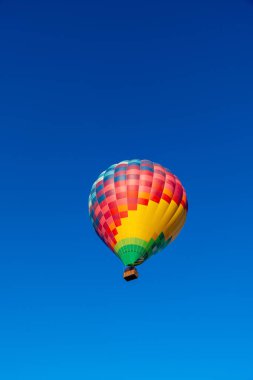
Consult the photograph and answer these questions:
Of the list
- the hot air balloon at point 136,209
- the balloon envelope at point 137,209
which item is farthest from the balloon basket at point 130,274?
the balloon envelope at point 137,209

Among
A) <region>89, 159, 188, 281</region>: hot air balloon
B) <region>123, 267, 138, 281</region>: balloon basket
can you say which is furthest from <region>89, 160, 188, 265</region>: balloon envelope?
<region>123, 267, 138, 281</region>: balloon basket

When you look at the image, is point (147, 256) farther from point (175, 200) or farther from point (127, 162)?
point (127, 162)

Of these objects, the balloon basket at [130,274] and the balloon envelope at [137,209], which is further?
the balloon envelope at [137,209]

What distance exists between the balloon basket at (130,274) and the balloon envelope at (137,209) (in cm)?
39

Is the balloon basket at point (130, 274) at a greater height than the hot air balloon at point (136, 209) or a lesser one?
lesser

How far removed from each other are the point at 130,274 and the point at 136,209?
12.0ft

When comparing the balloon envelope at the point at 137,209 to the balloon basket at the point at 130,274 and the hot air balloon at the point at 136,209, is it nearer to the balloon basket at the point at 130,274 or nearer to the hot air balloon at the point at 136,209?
the hot air balloon at the point at 136,209

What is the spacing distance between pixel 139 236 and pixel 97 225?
3.16 m

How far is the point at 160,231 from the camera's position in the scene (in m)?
30.2

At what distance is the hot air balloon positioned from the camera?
29516 mm

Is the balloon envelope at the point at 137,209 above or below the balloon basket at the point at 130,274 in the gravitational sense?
above

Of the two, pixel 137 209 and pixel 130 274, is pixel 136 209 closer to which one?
pixel 137 209

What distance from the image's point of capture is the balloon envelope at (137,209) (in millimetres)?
29594

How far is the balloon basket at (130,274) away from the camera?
93.8ft
